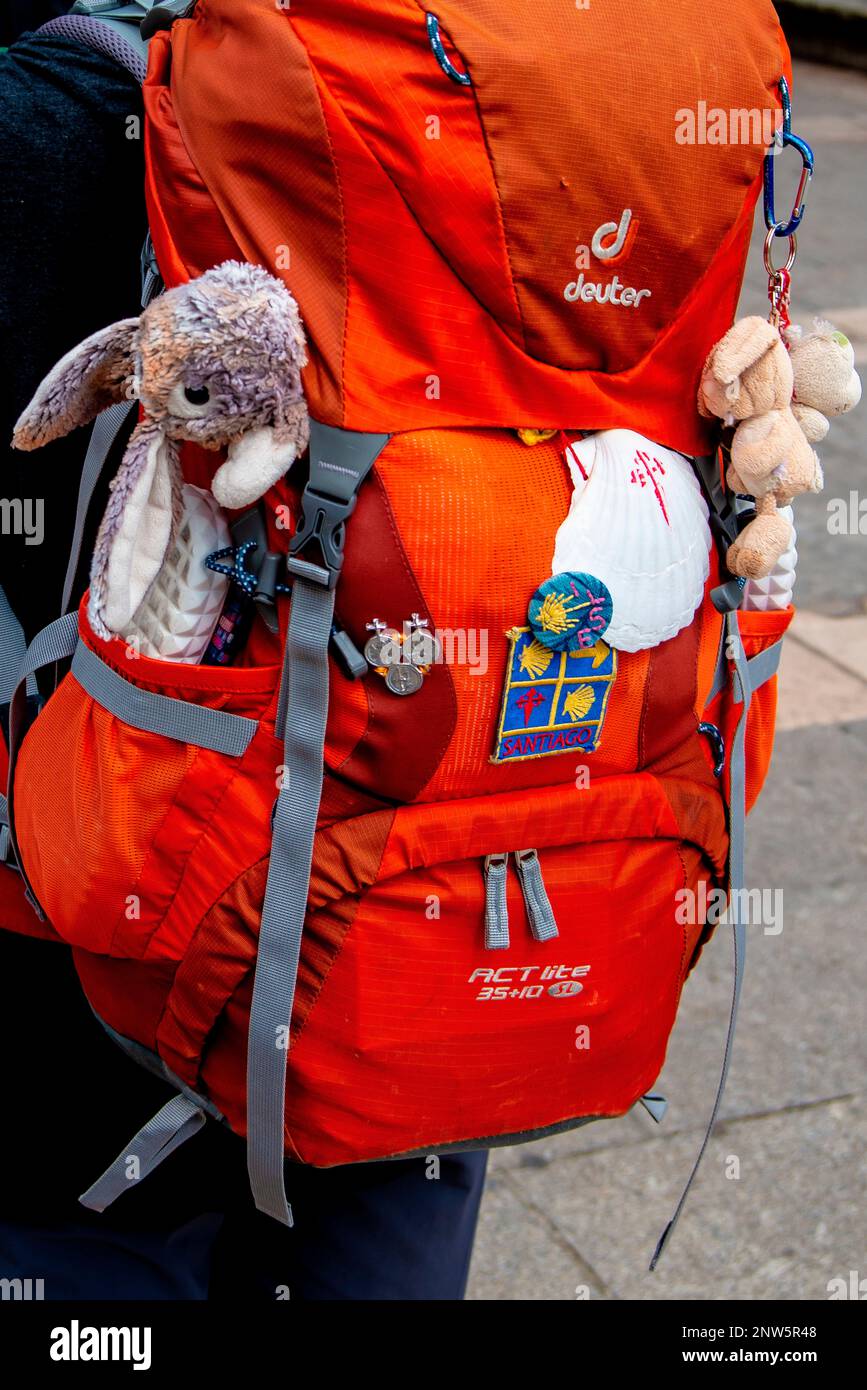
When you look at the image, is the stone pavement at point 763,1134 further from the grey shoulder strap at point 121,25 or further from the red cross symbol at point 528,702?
the grey shoulder strap at point 121,25

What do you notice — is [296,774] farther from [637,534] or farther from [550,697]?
[637,534]

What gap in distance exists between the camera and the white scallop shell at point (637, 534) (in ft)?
4.83

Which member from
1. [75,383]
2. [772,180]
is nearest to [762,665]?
[772,180]

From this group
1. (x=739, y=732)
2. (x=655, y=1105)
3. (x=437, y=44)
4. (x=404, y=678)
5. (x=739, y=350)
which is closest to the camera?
(x=437, y=44)

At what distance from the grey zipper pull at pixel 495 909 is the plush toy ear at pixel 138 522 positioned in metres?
0.43

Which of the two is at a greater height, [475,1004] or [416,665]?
[416,665]

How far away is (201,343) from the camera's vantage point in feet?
4.37

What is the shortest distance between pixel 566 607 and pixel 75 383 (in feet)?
1.61

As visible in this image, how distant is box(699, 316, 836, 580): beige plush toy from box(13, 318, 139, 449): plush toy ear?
0.57 m

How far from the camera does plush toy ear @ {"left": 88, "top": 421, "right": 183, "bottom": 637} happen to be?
138 centimetres

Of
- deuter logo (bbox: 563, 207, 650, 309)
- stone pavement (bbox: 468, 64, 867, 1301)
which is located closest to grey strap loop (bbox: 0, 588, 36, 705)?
deuter logo (bbox: 563, 207, 650, 309)

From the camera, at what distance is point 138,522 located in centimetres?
139

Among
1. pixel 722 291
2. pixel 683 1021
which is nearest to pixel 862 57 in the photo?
pixel 683 1021

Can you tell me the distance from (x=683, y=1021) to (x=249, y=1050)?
2.04 metres
